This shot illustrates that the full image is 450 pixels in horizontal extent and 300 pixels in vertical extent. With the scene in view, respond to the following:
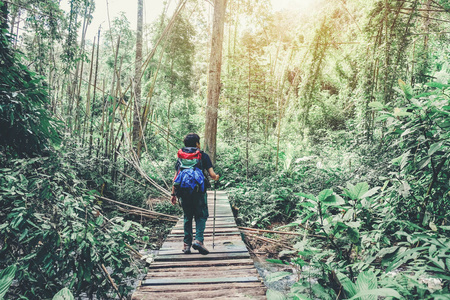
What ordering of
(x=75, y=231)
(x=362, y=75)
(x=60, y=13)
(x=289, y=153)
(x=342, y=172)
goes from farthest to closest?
(x=289, y=153)
(x=342, y=172)
(x=362, y=75)
(x=60, y=13)
(x=75, y=231)

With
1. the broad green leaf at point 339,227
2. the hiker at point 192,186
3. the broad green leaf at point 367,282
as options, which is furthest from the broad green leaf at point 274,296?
→ the hiker at point 192,186

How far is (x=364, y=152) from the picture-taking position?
6.31 metres

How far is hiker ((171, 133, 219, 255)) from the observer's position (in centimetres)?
294

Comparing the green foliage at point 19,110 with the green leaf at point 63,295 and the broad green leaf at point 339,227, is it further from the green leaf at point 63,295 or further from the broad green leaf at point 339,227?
the broad green leaf at point 339,227

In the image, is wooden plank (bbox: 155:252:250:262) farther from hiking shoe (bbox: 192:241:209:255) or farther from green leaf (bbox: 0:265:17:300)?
green leaf (bbox: 0:265:17:300)

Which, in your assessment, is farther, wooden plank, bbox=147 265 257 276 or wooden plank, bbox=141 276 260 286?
wooden plank, bbox=147 265 257 276

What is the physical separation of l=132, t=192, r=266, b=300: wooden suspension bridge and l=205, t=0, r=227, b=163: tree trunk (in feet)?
11.7

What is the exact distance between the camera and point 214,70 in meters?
6.83

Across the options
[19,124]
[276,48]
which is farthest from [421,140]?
[276,48]

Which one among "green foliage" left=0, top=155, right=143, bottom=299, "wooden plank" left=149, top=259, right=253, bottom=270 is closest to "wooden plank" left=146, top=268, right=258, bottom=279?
"wooden plank" left=149, top=259, right=253, bottom=270

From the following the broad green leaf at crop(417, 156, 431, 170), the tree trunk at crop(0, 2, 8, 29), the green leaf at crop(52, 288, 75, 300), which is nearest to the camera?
the green leaf at crop(52, 288, 75, 300)

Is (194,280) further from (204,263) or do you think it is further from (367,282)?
(367,282)

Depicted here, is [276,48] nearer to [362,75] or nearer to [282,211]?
[362,75]

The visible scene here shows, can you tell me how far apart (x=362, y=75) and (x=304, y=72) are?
4.90 ft
